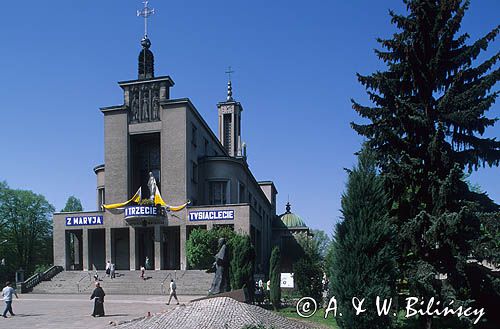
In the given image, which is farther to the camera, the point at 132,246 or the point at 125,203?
the point at 125,203

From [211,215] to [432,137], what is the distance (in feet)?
103

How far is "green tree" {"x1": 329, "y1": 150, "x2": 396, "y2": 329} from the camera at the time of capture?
12.3 m

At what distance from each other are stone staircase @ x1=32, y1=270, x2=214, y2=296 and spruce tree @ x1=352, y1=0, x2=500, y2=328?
2292 cm

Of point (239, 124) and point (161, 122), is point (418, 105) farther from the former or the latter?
point (239, 124)

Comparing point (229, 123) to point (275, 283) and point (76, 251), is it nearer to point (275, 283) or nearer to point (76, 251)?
point (76, 251)

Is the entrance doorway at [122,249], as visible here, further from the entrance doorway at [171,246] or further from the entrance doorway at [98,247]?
the entrance doorway at [171,246]

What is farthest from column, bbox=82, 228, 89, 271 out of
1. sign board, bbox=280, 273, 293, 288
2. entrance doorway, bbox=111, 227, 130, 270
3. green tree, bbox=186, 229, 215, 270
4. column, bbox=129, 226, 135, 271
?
sign board, bbox=280, 273, 293, 288

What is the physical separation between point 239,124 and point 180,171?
1393 inches

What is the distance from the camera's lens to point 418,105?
1736 centimetres

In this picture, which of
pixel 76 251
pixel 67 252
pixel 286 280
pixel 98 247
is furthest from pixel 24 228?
pixel 286 280

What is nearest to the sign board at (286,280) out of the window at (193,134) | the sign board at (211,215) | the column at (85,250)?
the sign board at (211,215)

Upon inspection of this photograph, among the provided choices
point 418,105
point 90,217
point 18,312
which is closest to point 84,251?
point 90,217

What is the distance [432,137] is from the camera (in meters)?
16.8

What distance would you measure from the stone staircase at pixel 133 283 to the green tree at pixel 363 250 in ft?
84.5
